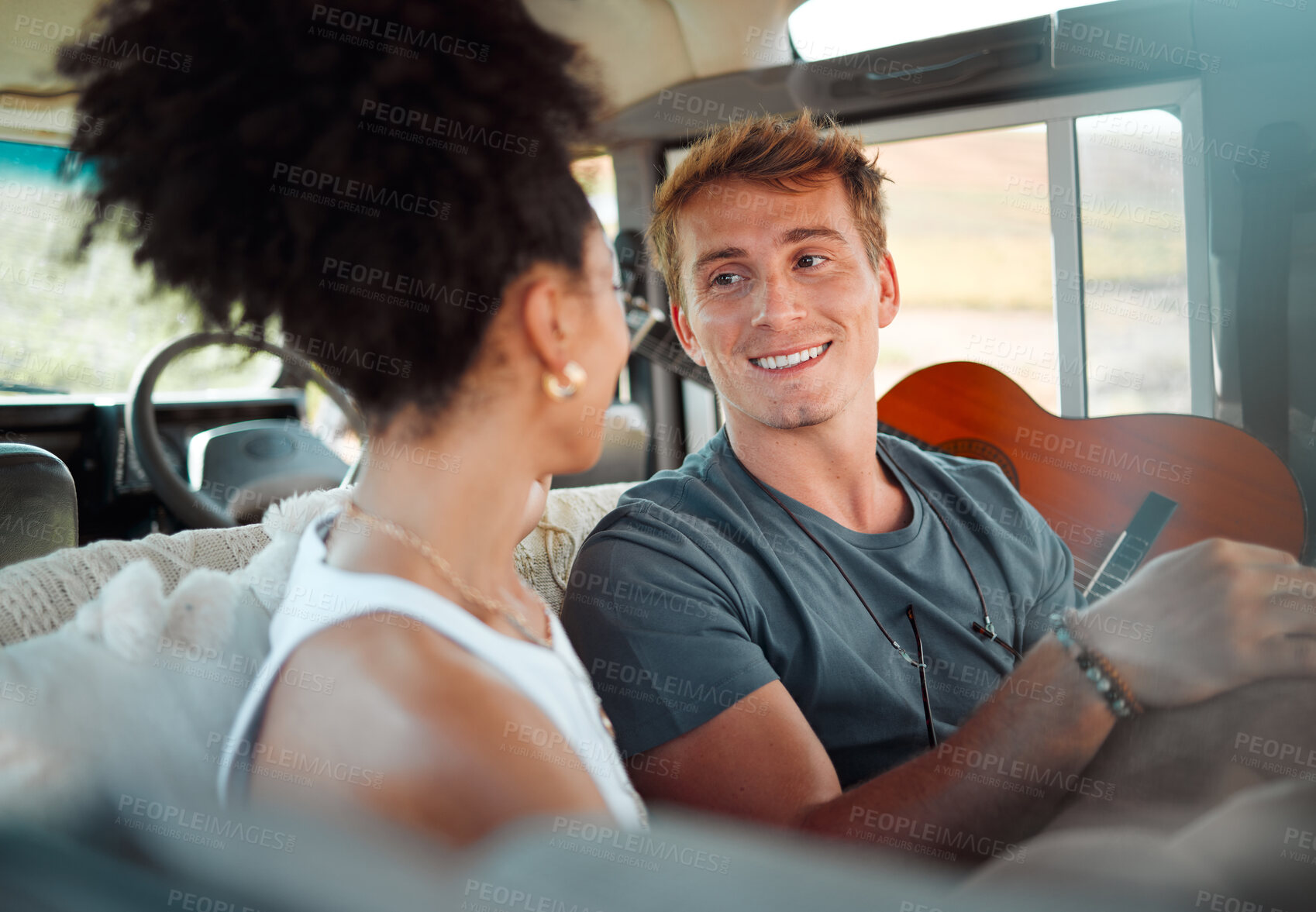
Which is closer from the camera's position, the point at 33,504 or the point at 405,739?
the point at 405,739

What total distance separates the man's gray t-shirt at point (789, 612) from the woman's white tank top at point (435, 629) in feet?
1.10

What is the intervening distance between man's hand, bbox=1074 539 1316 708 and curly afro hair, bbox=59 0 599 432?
62 cm

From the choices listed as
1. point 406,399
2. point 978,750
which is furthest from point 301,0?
point 978,750

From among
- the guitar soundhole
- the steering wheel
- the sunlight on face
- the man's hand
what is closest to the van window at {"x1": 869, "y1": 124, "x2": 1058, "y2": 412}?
the guitar soundhole

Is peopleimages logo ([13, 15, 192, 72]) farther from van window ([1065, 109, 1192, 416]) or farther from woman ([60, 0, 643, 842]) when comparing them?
van window ([1065, 109, 1192, 416])

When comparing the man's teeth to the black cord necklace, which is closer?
the black cord necklace

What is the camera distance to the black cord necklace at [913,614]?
1.09 m

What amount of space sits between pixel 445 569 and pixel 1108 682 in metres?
0.61

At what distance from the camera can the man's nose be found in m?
1.26

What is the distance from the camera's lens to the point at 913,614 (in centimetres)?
113

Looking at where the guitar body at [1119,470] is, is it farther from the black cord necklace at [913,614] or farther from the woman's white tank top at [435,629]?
the woman's white tank top at [435,629]

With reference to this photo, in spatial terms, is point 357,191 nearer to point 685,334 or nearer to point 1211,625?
point 1211,625

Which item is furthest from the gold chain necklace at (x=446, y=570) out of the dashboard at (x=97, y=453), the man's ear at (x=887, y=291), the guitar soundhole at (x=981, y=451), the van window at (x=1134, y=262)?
the van window at (x=1134, y=262)

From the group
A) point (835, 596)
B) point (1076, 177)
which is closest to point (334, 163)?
point (835, 596)
